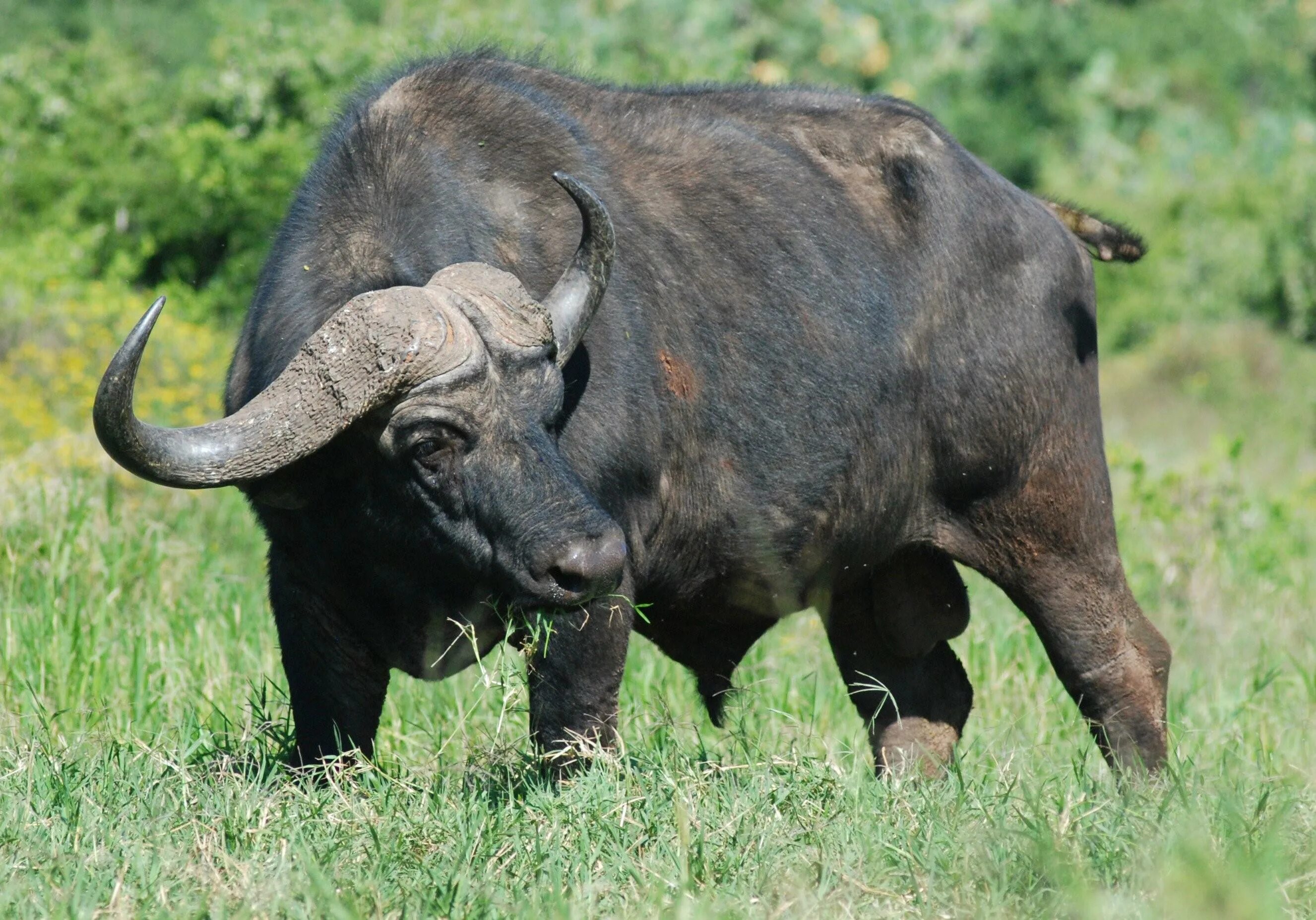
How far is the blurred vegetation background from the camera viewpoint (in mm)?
10578

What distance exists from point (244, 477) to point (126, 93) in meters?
9.33

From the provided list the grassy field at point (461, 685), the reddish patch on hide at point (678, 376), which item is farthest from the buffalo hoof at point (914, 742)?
the reddish patch on hide at point (678, 376)

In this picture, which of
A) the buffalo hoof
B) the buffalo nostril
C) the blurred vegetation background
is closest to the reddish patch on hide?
the buffalo nostril

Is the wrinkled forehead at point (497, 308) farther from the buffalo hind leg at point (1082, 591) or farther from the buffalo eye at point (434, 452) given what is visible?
the buffalo hind leg at point (1082, 591)

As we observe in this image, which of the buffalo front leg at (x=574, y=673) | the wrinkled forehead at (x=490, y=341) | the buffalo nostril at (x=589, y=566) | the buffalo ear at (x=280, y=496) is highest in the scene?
the wrinkled forehead at (x=490, y=341)

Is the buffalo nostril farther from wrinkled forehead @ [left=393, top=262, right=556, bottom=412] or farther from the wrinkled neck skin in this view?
wrinkled forehead @ [left=393, top=262, right=556, bottom=412]

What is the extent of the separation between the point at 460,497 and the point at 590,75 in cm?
193

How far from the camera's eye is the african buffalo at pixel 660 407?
3994 mm

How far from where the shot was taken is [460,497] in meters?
4.03

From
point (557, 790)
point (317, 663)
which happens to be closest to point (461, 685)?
point (317, 663)

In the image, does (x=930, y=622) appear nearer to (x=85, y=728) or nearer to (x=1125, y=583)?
(x=1125, y=583)

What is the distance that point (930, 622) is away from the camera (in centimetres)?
561

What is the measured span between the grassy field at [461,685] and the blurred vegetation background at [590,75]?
0.16 feet

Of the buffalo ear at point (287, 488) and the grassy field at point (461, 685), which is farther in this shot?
the buffalo ear at point (287, 488)
